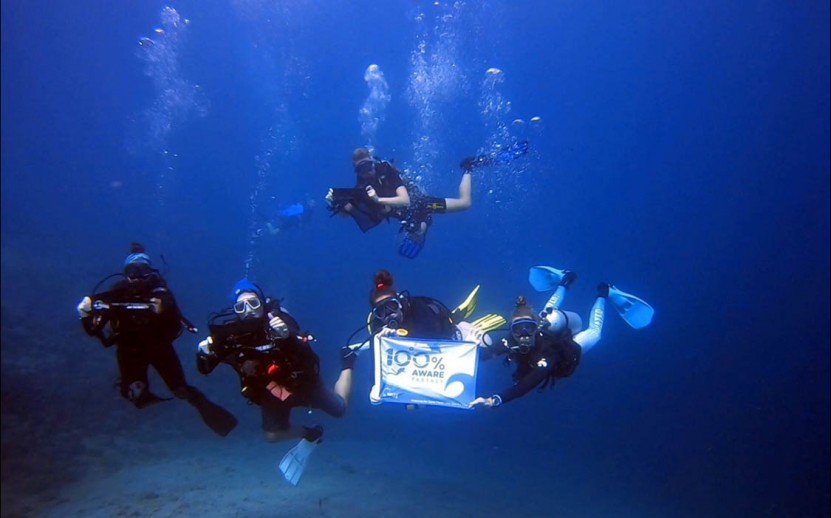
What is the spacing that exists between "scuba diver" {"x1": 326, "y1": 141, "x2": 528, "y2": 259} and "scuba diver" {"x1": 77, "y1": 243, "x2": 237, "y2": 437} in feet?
12.9

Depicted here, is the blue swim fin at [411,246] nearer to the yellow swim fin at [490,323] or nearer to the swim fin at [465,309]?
the swim fin at [465,309]

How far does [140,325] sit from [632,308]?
995cm

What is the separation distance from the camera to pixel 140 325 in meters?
7.04

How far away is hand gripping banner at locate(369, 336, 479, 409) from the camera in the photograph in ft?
21.6

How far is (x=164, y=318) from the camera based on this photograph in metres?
7.17

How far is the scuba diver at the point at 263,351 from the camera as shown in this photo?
6.33m

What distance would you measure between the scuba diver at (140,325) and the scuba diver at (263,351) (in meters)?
1.03

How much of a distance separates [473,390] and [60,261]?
24559 millimetres

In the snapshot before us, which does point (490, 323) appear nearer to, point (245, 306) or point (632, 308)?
point (245, 306)

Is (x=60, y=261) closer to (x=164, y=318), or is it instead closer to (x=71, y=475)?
(x=71, y=475)

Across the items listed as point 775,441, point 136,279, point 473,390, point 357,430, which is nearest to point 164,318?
point 136,279

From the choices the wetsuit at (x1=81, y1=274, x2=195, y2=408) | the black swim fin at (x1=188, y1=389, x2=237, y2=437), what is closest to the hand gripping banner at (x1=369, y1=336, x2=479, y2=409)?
the black swim fin at (x1=188, y1=389, x2=237, y2=437)

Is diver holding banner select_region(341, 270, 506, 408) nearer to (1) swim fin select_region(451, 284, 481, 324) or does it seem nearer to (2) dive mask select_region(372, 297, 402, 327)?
(2) dive mask select_region(372, 297, 402, 327)

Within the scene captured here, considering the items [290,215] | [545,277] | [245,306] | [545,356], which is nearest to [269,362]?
[245,306]
